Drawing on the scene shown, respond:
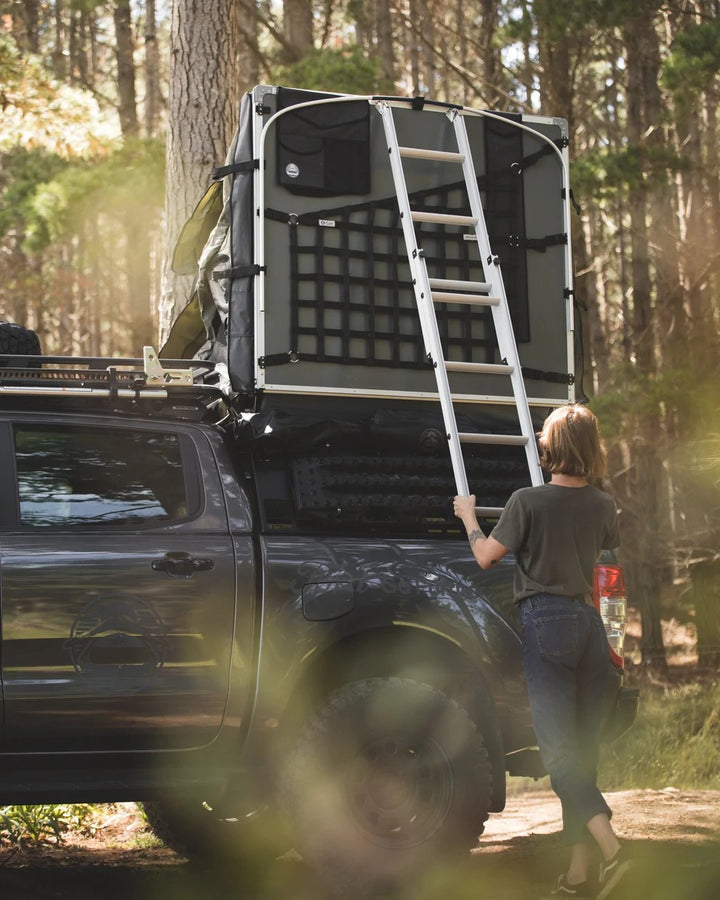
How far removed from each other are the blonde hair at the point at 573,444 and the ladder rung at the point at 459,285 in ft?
3.74

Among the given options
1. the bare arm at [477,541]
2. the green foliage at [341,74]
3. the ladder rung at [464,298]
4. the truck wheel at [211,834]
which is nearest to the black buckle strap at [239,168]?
the ladder rung at [464,298]

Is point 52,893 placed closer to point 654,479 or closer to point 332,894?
point 332,894

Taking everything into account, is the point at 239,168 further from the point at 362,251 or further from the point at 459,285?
the point at 459,285

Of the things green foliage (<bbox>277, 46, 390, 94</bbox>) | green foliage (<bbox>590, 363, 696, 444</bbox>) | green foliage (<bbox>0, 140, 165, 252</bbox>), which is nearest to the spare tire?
green foliage (<bbox>277, 46, 390, 94</bbox>)

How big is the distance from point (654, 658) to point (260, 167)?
12.0 meters

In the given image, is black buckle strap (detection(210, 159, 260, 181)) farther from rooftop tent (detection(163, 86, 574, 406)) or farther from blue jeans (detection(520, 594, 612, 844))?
blue jeans (detection(520, 594, 612, 844))

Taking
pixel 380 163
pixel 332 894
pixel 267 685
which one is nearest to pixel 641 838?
pixel 332 894

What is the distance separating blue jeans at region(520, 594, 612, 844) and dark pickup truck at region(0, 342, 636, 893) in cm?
31

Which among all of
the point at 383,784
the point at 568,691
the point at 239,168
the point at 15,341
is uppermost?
the point at 239,168

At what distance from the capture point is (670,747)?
10891mm

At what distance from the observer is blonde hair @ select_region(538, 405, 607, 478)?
4.16 m

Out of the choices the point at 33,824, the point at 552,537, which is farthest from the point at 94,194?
the point at 552,537

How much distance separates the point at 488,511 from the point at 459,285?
44.0 inches

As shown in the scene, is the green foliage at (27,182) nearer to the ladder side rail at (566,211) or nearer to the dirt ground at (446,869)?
the ladder side rail at (566,211)
